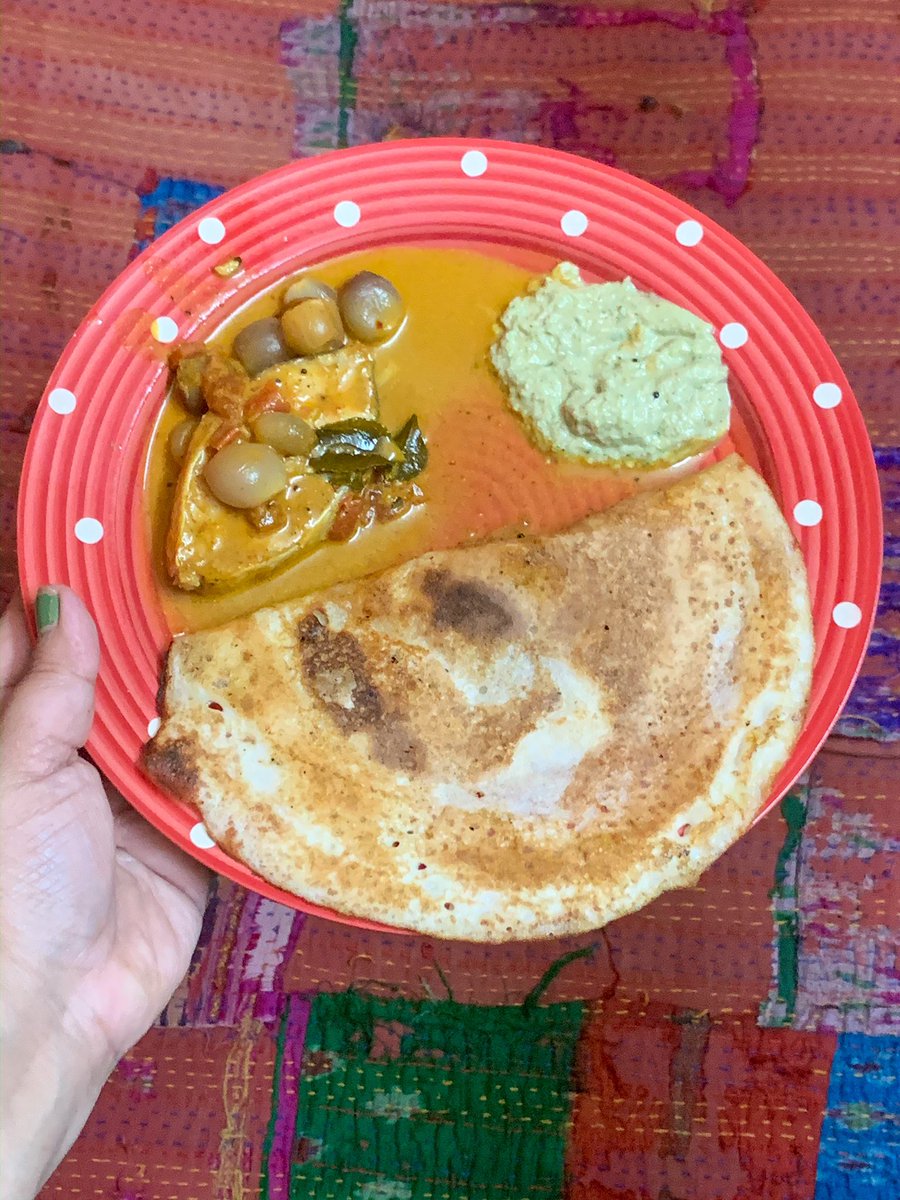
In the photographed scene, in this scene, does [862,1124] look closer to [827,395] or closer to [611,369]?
[827,395]

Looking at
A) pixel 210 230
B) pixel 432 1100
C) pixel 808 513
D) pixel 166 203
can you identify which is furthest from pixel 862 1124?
pixel 166 203

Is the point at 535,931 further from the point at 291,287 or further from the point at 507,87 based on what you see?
the point at 507,87

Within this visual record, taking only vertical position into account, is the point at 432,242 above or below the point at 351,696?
above

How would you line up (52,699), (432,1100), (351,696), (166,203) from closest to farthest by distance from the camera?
(52,699) → (351,696) → (432,1100) → (166,203)

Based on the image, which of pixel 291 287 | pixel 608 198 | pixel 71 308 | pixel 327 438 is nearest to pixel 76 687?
pixel 327 438

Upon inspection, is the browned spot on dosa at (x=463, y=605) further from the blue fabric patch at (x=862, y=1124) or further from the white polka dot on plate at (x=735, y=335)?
the blue fabric patch at (x=862, y=1124)

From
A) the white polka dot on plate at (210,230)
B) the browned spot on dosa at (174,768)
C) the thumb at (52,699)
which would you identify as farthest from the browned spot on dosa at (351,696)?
the white polka dot on plate at (210,230)

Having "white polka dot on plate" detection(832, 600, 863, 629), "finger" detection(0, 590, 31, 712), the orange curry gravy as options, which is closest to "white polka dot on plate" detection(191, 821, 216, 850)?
"finger" detection(0, 590, 31, 712)

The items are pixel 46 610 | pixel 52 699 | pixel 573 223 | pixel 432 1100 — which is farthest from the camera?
pixel 432 1100
